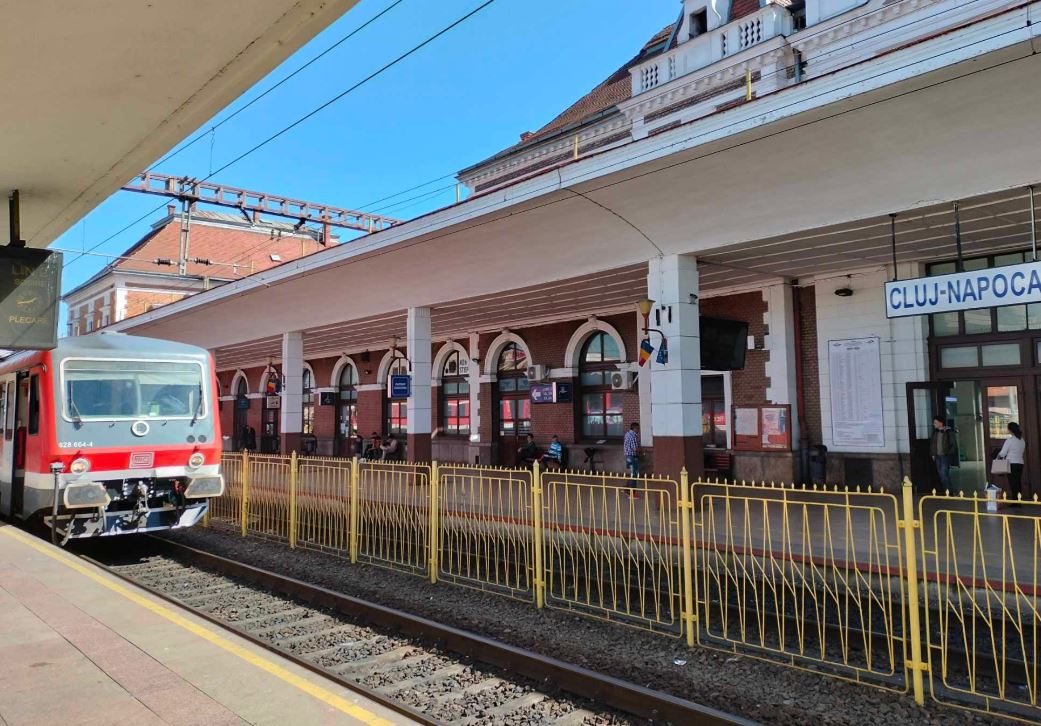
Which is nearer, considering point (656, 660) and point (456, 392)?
point (656, 660)

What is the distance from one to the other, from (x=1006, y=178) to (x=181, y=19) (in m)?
8.74

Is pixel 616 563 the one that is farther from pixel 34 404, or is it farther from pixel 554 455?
pixel 34 404

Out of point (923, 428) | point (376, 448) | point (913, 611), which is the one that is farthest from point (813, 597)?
point (376, 448)

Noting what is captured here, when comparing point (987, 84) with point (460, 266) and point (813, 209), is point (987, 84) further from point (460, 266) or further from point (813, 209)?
point (460, 266)

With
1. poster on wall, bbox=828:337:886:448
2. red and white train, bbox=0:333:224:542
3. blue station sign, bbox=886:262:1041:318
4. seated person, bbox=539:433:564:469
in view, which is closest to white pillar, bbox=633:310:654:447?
seated person, bbox=539:433:564:469

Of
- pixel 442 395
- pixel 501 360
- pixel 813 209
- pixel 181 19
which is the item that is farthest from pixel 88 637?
pixel 442 395

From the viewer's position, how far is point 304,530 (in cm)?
1145

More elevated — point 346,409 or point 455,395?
point 455,395

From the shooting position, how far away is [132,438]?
31.9ft

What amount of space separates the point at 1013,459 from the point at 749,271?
502cm

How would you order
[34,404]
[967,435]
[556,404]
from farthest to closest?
1. [556,404]
2. [967,435]
3. [34,404]

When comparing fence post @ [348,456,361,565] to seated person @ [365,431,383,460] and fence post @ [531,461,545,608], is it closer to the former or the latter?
fence post @ [531,461,545,608]

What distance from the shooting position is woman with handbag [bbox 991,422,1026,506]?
10359 mm

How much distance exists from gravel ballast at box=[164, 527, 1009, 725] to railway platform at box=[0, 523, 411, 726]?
7.87 feet
